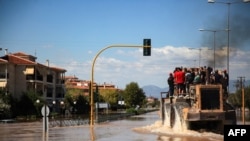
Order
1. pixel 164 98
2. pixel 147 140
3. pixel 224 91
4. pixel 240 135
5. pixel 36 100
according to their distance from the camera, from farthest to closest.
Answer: pixel 36 100, pixel 164 98, pixel 224 91, pixel 147 140, pixel 240 135

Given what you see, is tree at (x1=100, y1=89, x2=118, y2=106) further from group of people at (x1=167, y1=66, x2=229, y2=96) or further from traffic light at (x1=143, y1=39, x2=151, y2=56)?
traffic light at (x1=143, y1=39, x2=151, y2=56)

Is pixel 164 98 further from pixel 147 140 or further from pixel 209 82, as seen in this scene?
pixel 147 140

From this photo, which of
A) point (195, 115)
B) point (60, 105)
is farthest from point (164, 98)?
point (60, 105)

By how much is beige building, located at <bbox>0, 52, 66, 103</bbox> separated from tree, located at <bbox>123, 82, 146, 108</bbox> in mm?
32745

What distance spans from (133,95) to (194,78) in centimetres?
10397

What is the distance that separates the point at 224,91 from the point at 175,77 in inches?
133

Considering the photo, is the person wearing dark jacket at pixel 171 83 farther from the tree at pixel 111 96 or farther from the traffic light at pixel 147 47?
the tree at pixel 111 96

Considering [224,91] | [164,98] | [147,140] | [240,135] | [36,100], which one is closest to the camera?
[240,135]

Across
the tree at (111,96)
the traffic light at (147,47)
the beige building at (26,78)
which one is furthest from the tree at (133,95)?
the traffic light at (147,47)

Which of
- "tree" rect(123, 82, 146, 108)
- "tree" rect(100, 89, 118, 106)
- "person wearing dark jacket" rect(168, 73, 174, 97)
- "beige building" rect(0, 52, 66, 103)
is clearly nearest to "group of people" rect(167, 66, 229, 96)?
"person wearing dark jacket" rect(168, 73, 174, 97)

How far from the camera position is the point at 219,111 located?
28.2 m

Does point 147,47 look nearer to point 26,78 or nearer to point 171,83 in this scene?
point 171,83

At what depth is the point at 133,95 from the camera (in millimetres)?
133625

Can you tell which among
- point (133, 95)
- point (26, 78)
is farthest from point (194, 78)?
point (133, 95)
